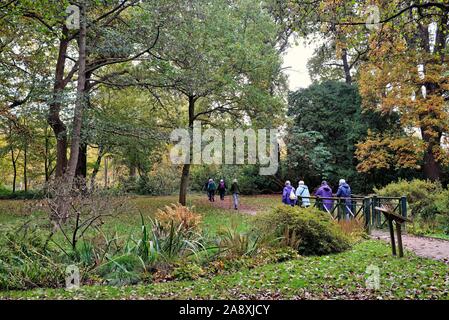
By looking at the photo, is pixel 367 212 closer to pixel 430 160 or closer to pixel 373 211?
pixel 373 211

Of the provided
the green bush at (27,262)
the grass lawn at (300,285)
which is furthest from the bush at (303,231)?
the green bush at (27,262)

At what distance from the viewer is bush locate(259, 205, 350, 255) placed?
795 cm

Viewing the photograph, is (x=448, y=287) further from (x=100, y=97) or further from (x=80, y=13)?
(x=100, y=97)

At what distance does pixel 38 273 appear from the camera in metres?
5.82

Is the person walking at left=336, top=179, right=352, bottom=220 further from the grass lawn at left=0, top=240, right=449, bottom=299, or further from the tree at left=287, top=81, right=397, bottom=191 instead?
the tree at left=287, top=81, right=397, bottom=191

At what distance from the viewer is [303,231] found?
811cm

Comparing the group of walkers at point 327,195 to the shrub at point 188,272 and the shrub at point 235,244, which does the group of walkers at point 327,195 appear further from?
the shrub at point 188,272

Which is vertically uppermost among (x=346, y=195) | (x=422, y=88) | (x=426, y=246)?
(x=422, y=88)

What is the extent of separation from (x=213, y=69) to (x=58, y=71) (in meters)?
5.99

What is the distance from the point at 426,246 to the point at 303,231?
308 centimetres

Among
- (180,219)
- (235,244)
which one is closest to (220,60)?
(180,219)

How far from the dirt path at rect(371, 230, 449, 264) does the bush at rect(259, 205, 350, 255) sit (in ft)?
5.02

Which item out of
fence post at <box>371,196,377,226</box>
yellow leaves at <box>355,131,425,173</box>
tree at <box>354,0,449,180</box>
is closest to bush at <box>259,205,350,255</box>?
fence post at <box>371,196,377,226</box>

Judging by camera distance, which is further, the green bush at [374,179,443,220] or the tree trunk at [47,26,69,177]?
the tree trunk at [47,26,69,177]
